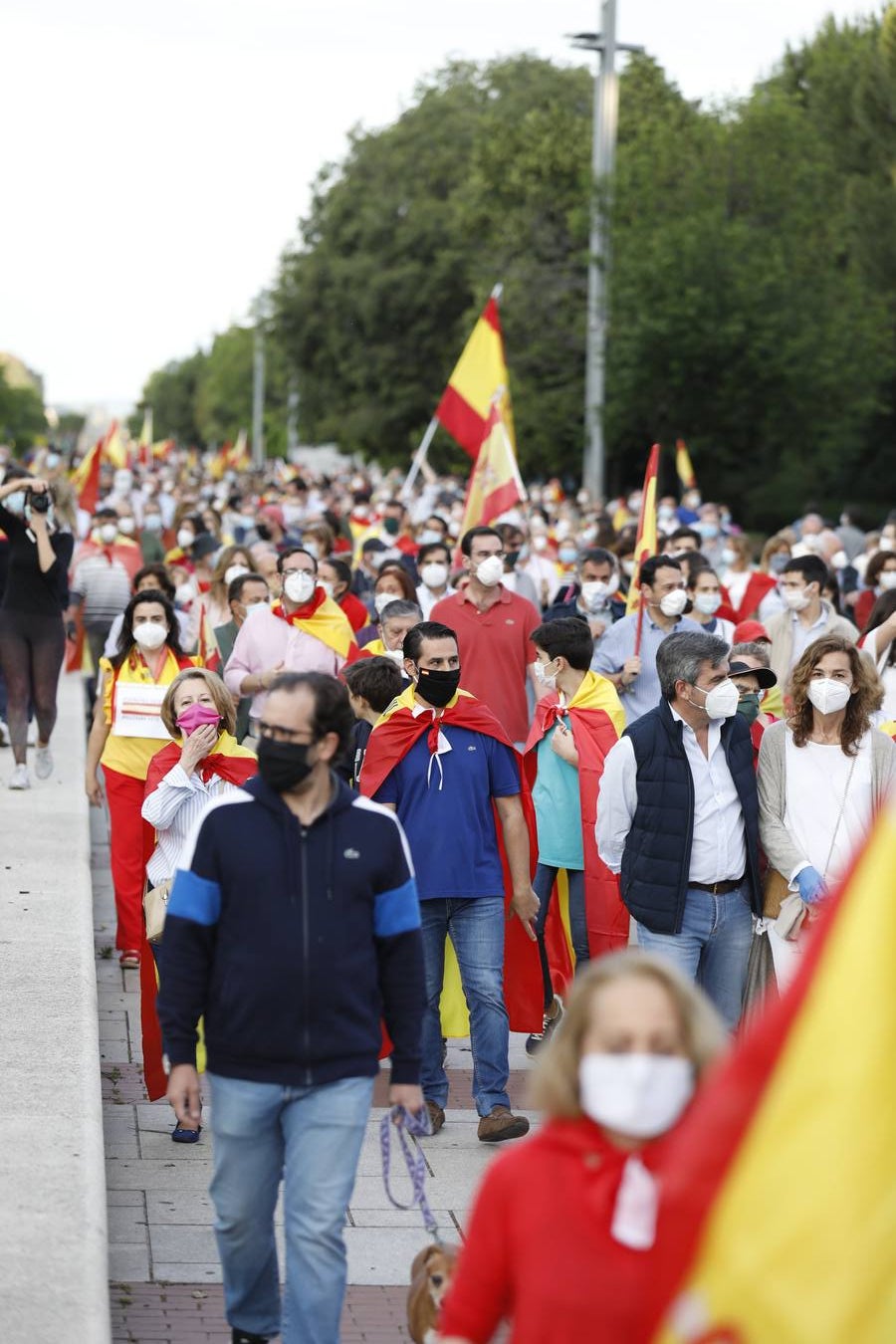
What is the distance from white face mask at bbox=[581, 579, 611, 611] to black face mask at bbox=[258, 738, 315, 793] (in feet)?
25.8

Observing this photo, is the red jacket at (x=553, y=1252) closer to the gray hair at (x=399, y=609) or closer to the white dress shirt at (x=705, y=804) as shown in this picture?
the white dress shirt at (x=705, y=804)

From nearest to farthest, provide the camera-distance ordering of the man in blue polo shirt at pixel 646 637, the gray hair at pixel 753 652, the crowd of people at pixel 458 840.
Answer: the crowd of people at pixel 458 840, the gray hair at pixel 753 652, the man in blue polo shirt at pixel 646 637

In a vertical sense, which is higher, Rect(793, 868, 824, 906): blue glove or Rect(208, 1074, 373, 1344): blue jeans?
Rect(793, 868, 824, 906): blue glove

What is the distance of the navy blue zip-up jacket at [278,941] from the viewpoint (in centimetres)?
482

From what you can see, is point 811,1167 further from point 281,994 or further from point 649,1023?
point 281,994

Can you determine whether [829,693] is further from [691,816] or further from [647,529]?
[647,529]

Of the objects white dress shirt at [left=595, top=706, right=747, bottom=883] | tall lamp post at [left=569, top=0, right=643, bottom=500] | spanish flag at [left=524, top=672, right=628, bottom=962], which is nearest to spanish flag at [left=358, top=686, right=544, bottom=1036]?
spanish flag at [left=524, top=672, right=628, bottom=962]

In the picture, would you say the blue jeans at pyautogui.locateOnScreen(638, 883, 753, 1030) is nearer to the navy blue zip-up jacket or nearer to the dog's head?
the navy blue zip-up jacket

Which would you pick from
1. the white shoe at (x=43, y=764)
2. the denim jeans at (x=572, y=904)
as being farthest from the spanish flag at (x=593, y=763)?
the white shoe at (x=43, y=764)

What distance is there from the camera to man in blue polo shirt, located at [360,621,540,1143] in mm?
7473

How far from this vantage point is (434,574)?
46.3 feet

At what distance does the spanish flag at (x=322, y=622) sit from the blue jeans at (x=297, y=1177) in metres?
6.13

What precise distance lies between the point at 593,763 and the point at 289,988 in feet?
12.9

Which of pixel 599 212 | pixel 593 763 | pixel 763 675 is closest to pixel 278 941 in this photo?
pixel 763 675
